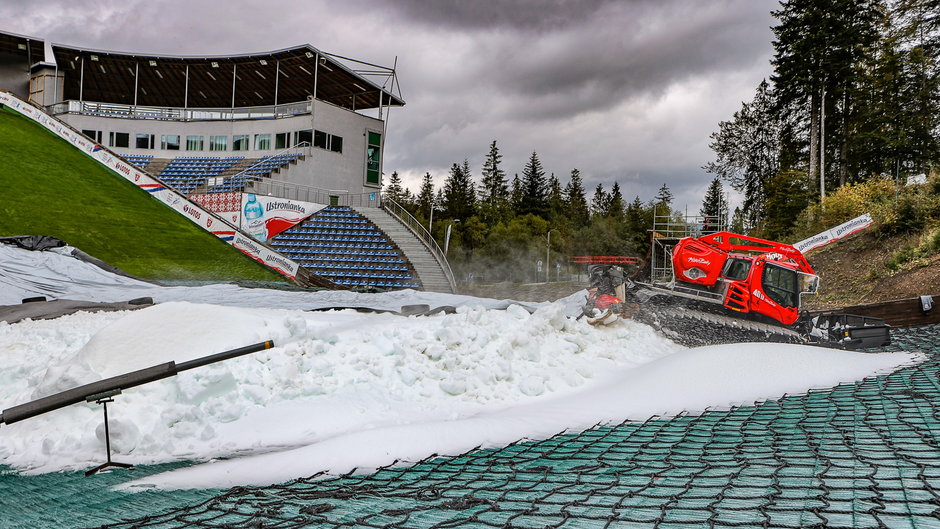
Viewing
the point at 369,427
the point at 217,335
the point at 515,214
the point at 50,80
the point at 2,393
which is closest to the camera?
the point at 369,427

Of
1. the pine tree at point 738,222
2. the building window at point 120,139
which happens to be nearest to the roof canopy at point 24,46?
the building window at point 120,139

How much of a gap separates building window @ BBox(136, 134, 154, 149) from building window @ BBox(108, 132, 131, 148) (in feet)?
1.47

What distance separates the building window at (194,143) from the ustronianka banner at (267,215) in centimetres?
1018

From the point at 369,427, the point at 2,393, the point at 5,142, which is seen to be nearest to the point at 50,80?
the point at 5,142

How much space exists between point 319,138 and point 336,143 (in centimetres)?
99

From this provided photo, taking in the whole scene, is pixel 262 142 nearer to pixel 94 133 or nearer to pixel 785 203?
pixel 94 133

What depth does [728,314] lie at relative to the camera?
8.86 metres

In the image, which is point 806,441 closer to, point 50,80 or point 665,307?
point 665,307

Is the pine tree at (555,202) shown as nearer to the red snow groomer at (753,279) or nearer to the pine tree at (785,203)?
the pine tree at (785,203)

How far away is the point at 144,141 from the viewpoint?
2961cm

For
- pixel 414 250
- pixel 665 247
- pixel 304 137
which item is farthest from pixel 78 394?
pixel 304 137

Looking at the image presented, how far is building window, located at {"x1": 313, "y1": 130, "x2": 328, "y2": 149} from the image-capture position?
86.9 feet

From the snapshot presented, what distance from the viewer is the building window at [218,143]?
95.0 ft

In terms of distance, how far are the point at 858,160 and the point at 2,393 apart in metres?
29.1
